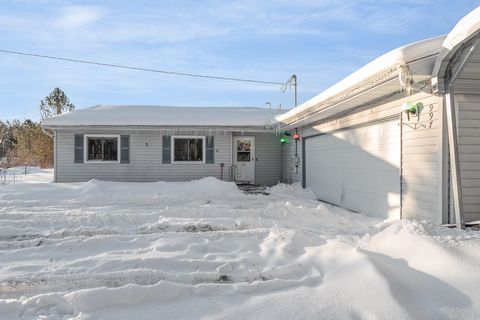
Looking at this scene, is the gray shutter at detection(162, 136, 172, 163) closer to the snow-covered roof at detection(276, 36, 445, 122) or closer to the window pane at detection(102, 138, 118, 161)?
the window pane at detection(102, 138, 118, 161)

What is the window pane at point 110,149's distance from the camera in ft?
50.5

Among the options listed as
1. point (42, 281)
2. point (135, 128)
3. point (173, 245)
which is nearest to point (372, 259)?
point (173, 245)

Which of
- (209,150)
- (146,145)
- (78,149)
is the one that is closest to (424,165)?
(209,150)

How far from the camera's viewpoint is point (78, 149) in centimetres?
1526

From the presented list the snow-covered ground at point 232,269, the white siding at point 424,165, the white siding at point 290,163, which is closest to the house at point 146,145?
the white siding at point 290,163

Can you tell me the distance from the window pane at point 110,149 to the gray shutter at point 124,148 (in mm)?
242

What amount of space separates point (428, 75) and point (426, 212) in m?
2.30

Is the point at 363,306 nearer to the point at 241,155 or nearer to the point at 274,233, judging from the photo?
the point at 274,233

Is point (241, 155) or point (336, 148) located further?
point (241, 155)

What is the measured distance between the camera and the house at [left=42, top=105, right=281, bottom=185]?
1498 cm

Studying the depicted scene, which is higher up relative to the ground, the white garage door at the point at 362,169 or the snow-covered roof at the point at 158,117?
the snow-covered roof at the point at 158,117

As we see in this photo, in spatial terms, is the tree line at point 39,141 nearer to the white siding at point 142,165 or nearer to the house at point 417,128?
the white siding at point 142,165

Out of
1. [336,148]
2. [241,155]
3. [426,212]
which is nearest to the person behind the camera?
[426,212]

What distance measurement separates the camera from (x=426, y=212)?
6.59 metres
